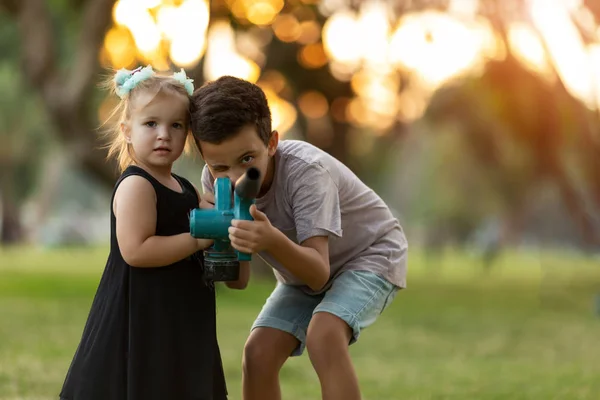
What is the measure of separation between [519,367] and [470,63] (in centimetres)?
1377

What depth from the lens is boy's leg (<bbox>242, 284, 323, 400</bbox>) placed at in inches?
140

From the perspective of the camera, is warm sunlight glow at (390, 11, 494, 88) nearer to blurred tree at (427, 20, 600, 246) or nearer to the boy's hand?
blurred tree at (427, 20, 600, 246)

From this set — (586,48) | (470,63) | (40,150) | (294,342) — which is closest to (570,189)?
(470,63)

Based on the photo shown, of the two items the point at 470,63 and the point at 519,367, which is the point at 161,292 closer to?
the point at 519,367

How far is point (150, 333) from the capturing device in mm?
3119

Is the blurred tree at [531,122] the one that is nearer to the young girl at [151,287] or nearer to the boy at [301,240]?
the boy at [301,240]

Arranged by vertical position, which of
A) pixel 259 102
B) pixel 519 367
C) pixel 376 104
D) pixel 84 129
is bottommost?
pixel 519 367

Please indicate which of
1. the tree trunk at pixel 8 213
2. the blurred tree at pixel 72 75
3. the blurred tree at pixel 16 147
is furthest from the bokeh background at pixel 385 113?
the tree trunk at pixel 8 213

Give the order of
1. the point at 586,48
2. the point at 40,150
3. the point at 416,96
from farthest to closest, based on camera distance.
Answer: the point at 40,150, the point at 416,96, the point at 586,48

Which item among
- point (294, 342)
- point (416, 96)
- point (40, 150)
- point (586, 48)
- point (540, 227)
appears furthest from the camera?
point (540, 227)

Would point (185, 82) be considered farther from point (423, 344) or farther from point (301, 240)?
point (423, 344)

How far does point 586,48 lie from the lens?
16.1 metres

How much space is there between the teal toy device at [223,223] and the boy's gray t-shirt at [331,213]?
39 centimetres

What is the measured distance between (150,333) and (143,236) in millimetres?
309
